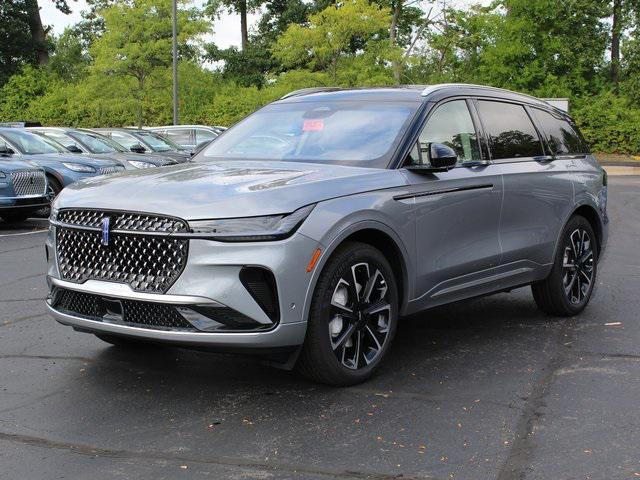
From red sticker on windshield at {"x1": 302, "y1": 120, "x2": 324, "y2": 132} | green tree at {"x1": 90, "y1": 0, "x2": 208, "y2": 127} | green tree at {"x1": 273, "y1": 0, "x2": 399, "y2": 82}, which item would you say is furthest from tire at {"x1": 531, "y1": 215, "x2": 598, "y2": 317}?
green tree at {"x1": 90, "y1": 0, "x2": 208, "y2": 127}

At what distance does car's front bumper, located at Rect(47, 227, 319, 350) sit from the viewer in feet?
14.4

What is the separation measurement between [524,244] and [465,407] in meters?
2.03

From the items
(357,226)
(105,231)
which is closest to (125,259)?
(105,231)

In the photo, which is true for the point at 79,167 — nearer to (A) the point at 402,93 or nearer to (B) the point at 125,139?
(B) the point at 125,139

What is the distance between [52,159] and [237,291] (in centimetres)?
1257

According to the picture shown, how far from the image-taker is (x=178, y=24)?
3303cm

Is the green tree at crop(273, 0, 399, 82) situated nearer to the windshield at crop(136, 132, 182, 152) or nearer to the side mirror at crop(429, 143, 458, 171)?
the windshield at crop(136, 132, 182, 152)

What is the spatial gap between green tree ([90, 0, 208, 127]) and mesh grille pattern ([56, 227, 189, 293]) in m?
28.8

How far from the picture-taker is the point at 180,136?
25.6 m

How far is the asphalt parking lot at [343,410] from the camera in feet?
12.7

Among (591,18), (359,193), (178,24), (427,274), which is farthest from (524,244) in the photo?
(591,18)

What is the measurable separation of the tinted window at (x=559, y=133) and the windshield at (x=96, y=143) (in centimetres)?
1261

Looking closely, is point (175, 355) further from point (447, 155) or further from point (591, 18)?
point (591, 18)

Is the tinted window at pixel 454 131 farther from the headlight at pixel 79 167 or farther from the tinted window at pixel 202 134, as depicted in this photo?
the tinted window at pixel 202 134
